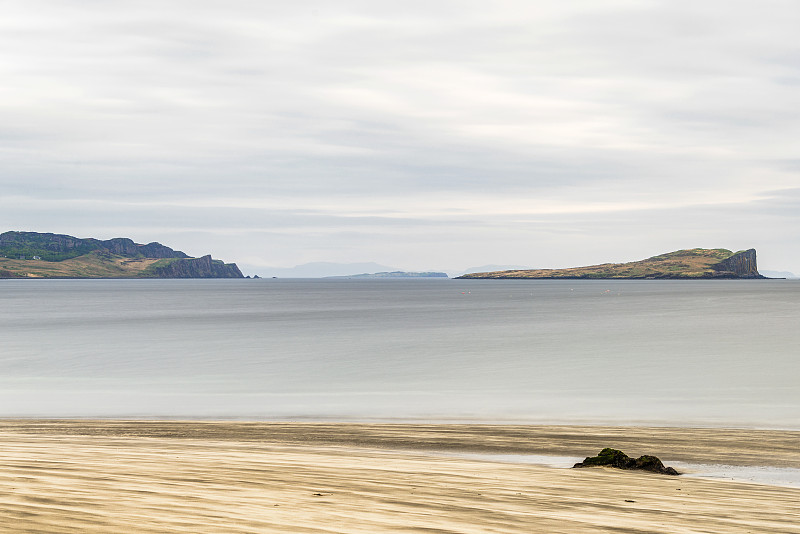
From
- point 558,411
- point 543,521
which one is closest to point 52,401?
point 558,411

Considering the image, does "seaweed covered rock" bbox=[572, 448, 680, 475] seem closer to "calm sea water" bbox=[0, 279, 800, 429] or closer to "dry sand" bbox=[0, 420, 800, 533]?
"dry sand" bbox=[0, 420, 800, 533]

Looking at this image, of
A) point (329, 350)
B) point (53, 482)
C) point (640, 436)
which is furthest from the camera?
point (329, 350)

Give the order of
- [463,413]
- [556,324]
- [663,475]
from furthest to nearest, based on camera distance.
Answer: [556,324] → [463,413] → [663,475]

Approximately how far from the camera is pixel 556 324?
8219 centimetres

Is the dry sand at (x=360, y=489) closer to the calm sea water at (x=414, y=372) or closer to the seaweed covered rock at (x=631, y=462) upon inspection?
the seaweed covered rock at (x=631, y=462)

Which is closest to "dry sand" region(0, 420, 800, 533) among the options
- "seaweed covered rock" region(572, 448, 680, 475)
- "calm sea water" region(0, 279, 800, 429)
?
"seaweed covered rock" region(572, 448, 680, 475)

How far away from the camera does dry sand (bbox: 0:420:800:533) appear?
25.3 feet

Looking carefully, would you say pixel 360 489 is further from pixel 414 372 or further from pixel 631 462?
pixel 414 372

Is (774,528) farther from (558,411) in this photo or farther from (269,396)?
(269,396)

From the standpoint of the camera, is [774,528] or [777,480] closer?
[774,528]

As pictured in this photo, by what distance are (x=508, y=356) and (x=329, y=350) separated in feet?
47.1

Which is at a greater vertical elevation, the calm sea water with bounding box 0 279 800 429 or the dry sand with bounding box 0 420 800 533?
the dry sand with bounding box 0 420 800 533

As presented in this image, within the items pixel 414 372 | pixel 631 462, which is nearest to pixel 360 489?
pixel 631 462

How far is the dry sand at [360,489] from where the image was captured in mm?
7719
